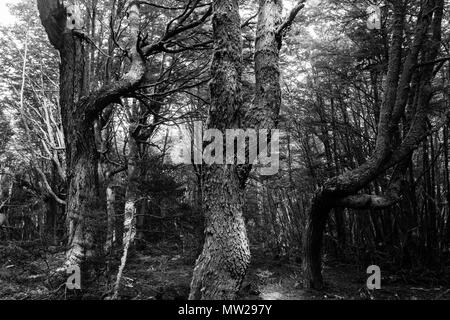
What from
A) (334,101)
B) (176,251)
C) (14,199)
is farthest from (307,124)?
(14,199)

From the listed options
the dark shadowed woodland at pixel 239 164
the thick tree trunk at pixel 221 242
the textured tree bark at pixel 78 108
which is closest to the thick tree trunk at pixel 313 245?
the dark shadowed woodland at pixel 239 164

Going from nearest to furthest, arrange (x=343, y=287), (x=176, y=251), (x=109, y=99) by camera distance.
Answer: (x=109, y=99) → (x=343, y=287) → (x=176, y=251)

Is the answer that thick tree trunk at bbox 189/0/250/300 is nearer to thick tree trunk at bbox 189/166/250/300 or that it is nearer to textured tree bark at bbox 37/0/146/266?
thick tree trunk at bbox 189/166/250/300

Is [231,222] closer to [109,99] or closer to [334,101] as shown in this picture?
[109,99]

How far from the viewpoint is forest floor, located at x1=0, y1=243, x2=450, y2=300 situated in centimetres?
334

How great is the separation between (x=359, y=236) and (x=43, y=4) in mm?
7361

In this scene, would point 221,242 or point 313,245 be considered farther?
point 313,245

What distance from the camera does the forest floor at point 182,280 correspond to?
3.34m

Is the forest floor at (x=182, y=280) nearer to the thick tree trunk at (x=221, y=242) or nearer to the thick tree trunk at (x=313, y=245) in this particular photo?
the thick tree trunk at (x=313, y=245)

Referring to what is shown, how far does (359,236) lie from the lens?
686 centimetres

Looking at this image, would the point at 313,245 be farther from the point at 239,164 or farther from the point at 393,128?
the point at 239,164

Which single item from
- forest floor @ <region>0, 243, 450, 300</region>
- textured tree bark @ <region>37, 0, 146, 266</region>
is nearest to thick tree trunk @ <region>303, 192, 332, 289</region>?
forest floor @ <region>0, 243, 450, 300</region>

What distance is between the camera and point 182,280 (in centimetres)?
495

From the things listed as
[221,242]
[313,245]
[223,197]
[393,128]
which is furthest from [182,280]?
[393,128]
